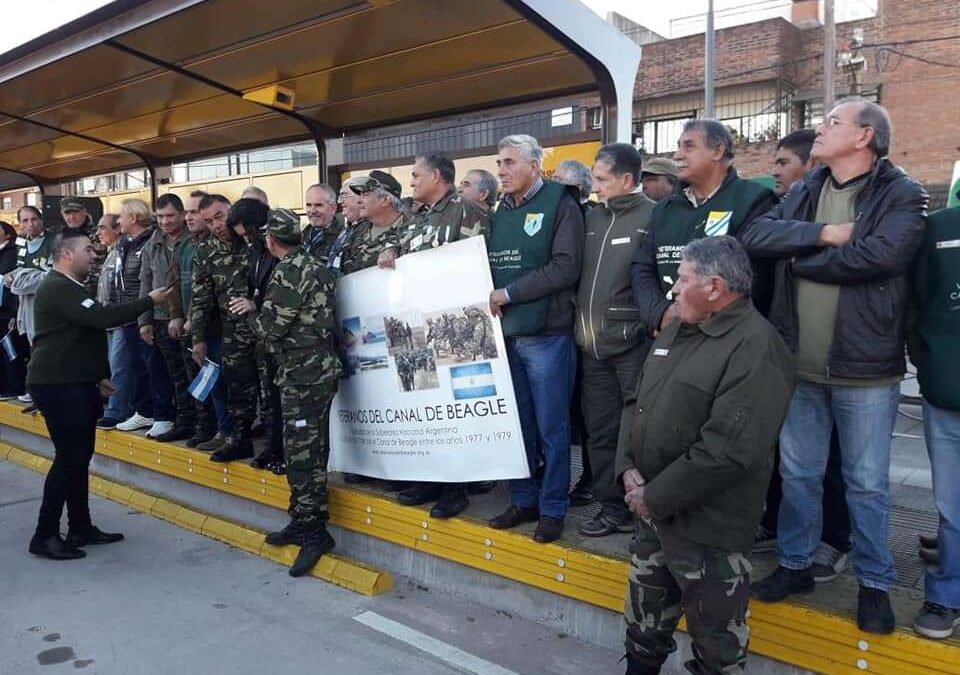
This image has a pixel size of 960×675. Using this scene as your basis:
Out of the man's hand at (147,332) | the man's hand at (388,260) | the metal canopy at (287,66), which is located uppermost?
the metal canopy at (287,66)

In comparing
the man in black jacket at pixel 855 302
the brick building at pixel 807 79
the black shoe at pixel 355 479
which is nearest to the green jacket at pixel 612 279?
the man in black jacket at pixel 855 302

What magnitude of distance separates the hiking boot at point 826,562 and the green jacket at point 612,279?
1.22 meters

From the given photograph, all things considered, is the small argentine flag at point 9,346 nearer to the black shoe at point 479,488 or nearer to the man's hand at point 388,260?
the man's hand at point 388,260

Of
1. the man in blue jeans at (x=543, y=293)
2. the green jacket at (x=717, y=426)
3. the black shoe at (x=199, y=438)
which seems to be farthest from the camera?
the black shoe at (x=199, y=438)

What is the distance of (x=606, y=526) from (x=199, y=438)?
366 centimetres

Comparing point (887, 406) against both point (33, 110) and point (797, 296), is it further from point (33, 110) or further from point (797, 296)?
point (33, 110)

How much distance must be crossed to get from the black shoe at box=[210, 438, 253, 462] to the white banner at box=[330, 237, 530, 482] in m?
1.02

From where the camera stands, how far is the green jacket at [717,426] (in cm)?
247

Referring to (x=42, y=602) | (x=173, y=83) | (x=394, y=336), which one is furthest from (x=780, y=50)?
(x=42, y=602)

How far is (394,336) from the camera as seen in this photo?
454cm

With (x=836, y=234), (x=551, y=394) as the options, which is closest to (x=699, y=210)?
(x=836, y=234)

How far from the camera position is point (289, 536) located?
15.6 feet

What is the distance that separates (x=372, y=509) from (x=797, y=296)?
2.78 m

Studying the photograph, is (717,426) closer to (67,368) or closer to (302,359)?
(302,359)
